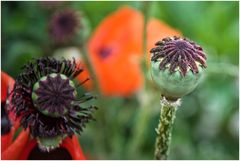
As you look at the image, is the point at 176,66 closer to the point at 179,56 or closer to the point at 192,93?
the point at 179,56

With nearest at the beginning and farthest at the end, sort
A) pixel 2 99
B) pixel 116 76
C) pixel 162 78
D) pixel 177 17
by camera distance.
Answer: pixel 162 78, pixel 2 99, pixel 116 76, pixel 177 17

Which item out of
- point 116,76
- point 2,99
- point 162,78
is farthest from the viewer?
point 116,76

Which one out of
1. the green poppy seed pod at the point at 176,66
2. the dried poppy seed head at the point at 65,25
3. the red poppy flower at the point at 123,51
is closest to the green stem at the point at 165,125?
the green poppy seed pod at the point at 176,66

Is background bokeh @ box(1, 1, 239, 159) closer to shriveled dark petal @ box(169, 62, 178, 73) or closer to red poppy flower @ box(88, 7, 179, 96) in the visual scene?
red poppy flower @ box(88, 7, 179, 96)

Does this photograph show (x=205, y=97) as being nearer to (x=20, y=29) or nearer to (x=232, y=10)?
(x=232, y=10)

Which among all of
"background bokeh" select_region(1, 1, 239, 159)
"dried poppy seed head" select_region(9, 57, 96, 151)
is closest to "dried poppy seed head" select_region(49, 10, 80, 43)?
"background bokeh" select_region(1, 1, 239, 159)

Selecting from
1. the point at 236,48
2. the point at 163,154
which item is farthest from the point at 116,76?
the point at 163,154
